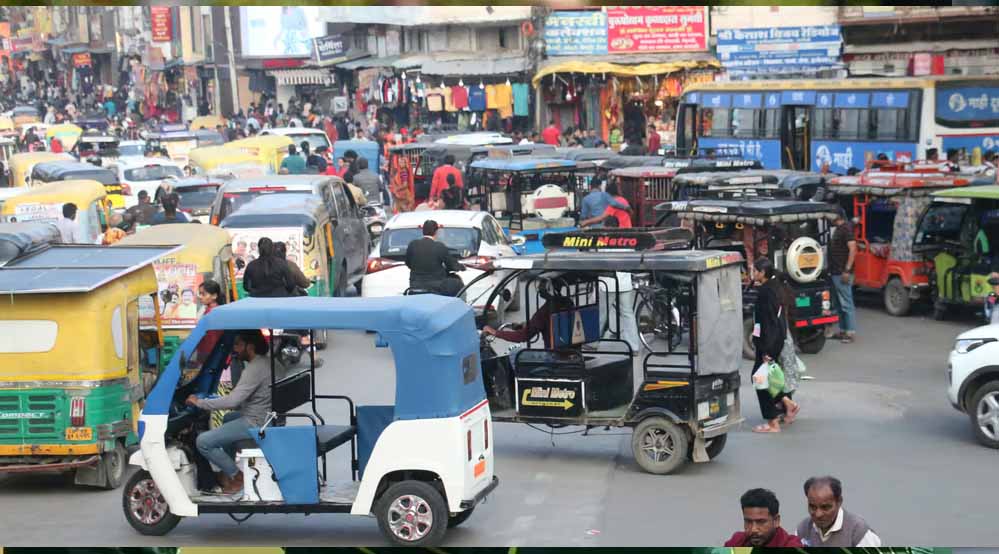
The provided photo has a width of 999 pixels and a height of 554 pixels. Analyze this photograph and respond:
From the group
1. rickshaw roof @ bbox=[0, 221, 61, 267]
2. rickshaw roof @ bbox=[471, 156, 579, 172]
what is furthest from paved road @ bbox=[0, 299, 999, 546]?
rickshaw roof @ bbox=[471, 156, 579, 172]

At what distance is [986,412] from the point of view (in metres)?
12.2

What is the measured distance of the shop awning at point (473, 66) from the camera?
163ft

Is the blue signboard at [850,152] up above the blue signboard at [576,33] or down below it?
below

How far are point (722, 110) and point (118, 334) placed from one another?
2451 centimetres

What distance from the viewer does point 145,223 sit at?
20516 mm

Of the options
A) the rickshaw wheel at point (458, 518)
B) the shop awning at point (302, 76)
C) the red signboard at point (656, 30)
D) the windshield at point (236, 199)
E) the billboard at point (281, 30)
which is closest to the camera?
the rickshaw wheel at point (458, 518)

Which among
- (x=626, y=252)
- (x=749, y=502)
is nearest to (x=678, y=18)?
(x=626, y=252)

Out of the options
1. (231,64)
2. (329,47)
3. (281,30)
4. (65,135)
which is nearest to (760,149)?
(65,135)

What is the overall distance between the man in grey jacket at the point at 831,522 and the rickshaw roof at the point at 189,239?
8534mm

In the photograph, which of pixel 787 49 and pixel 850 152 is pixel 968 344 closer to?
pixel 850 152

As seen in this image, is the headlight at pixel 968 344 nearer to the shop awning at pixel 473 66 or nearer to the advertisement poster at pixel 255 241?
the advertisement poster at pixel 255 241

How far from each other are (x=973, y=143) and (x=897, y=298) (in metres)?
11.2

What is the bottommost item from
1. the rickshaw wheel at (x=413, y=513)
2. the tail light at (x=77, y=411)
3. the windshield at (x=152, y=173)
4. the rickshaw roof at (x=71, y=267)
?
the rickshaw wheel at (x=413, y=513)

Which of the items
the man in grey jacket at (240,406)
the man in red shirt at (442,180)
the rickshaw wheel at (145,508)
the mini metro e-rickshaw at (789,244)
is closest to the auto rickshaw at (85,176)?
the man in red shirt at (442,180)
